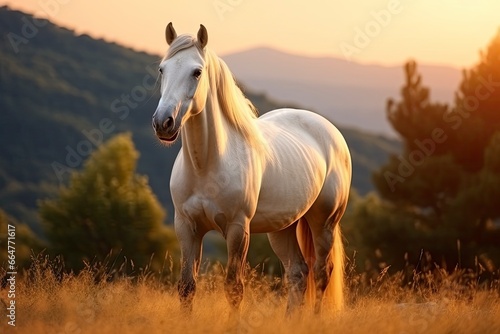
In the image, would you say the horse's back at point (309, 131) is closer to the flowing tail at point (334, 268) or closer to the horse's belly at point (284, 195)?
the horse's belly at point (284, 195)

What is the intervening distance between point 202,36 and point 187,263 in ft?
5.63

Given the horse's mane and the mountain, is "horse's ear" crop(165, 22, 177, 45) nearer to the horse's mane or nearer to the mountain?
the horse's mane

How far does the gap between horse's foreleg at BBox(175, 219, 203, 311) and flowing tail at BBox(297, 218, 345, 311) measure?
1697 mm

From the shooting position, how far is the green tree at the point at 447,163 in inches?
828

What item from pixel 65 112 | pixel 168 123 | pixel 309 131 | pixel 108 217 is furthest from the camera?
pixel 65 112

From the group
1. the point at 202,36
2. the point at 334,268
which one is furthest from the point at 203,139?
the point at 334,268

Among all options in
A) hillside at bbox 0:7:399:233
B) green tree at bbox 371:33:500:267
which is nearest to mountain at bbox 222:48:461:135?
hillside at bbox 0:7:399:233

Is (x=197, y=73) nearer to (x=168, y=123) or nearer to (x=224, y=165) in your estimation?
(x=168, y=123)

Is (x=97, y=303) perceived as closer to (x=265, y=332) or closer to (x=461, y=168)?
(x=265, y=332)

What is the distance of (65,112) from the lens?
80562 millimetres

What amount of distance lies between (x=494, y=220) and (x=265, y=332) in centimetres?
1703

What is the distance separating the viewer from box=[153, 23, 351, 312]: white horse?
223 inches

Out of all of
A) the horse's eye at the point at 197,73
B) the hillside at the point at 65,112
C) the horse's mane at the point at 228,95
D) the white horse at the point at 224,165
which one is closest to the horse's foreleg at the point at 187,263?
the white horse at the point at 224,165

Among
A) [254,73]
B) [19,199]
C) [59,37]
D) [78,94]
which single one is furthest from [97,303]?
[254,73]
